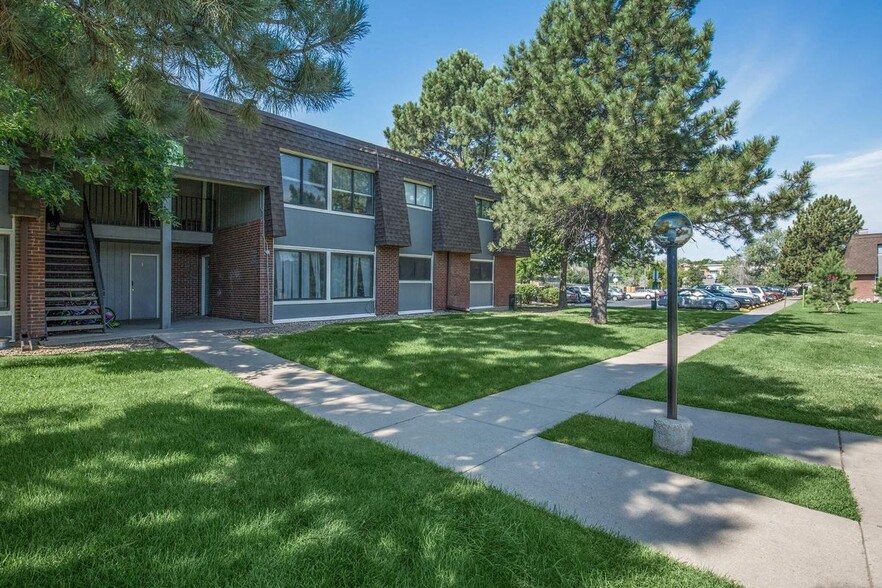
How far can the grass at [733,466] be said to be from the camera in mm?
3156

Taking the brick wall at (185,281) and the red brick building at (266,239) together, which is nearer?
the red brick building at (266,239)

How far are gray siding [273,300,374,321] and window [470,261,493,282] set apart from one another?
20.6 feet

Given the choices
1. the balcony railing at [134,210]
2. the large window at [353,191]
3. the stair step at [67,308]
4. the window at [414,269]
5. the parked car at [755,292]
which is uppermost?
the large window at [353,191]

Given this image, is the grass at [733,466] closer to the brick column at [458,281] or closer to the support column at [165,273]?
the support column at [165,273]

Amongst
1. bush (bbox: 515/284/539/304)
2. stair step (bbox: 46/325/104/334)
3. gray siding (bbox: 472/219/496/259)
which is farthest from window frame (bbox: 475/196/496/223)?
stair step (bbox: 46/325/104/334)

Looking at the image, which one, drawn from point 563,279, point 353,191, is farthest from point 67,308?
point 563,279

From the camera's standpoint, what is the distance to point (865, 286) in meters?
38.6

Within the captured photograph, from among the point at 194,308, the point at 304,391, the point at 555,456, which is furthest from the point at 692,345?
the point at 194,308

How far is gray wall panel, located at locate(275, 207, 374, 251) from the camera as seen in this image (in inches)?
522

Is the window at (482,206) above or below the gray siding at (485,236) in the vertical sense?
above

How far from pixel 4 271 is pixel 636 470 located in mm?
12012

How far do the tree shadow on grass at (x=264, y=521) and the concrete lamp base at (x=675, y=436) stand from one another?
1.67 meters

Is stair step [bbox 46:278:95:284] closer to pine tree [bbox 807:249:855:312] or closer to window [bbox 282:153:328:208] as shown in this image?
window [bbox 282:153:328:208]

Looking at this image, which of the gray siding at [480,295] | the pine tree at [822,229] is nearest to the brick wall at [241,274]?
the gray siding at [480,295]
